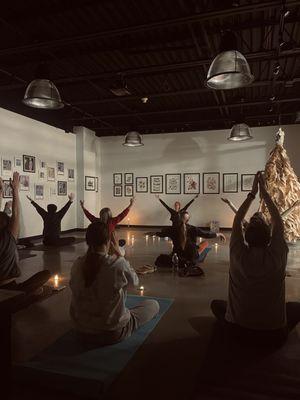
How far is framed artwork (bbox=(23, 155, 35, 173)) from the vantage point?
9.46m

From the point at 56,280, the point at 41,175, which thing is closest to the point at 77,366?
the point at 56,280

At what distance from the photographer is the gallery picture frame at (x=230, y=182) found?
1217cm

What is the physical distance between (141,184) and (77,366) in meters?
10.9

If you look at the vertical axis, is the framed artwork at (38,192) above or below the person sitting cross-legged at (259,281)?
above

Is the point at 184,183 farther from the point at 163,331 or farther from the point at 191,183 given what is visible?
the point at 163,331

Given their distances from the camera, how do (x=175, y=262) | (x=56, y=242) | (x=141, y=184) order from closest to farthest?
(x=175, y=262) < (x=56, y=242) < (x=141, y=184)

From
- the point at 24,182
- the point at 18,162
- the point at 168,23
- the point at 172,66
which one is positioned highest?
Answer: the point at 172,66

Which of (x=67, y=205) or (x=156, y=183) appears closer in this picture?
(x=67, y=205)

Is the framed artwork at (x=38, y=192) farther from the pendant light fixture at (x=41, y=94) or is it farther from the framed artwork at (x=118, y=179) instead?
the pendant light fixture at (x=41, y=94)

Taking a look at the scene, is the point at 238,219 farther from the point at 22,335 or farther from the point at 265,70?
the point at 265,70

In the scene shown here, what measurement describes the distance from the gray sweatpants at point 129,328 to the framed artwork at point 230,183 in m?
9.39

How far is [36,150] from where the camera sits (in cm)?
1000

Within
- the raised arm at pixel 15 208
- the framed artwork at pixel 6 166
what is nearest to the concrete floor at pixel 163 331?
Answer: the raised arm at pixel 15 208

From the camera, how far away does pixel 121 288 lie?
8.76ft
